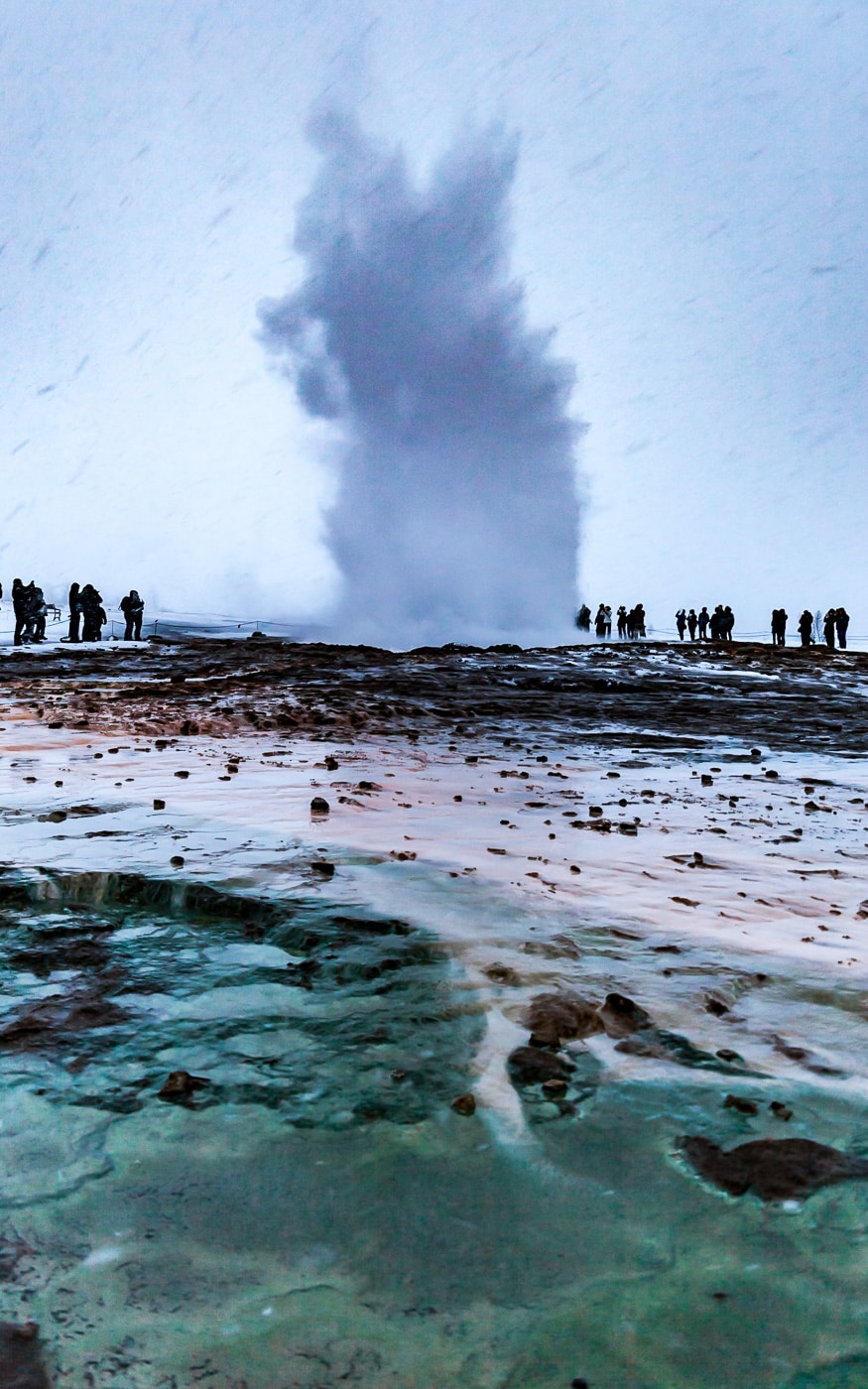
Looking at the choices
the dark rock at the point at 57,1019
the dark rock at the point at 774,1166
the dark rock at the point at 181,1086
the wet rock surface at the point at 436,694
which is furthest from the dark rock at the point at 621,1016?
the wet rock surface at the point at 436,694

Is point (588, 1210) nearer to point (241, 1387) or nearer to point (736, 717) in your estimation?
point (241, 1387)

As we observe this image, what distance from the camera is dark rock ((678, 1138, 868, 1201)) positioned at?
167cm

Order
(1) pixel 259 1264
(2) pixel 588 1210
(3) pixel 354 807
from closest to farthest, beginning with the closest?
(1) pixel 259 1264 < (2) pixel 588 1210 < (3) pixel 354 807

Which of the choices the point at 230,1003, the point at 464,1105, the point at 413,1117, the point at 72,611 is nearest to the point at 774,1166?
the point at 464,1105

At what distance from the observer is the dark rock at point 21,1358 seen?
3.95ft

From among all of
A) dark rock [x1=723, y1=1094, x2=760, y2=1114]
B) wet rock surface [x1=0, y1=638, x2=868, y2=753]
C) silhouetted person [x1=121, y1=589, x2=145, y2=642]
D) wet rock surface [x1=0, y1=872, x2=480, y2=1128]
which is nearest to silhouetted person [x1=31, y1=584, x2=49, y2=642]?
silhouetted person [x1=121, y1=589, x2=145, y2=642]

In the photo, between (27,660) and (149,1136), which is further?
(27,660)

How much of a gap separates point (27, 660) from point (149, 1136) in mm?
22366

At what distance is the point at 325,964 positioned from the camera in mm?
2729

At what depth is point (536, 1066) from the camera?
2113 mm

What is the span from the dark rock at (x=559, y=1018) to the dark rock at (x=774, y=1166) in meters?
0.48

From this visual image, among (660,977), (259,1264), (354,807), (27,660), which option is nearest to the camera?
(259,1264)

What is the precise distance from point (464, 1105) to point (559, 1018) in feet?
1.65

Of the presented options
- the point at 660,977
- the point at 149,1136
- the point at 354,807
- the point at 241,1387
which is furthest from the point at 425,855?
the point at 241,1387
